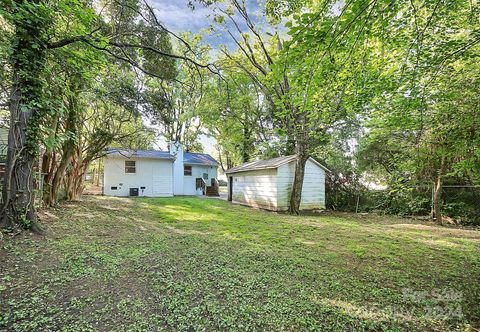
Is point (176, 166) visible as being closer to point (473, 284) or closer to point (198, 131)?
point (198, 131)

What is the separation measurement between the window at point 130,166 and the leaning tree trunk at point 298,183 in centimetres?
1118

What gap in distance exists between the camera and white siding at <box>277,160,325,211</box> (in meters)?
10.8

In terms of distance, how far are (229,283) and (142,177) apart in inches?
577

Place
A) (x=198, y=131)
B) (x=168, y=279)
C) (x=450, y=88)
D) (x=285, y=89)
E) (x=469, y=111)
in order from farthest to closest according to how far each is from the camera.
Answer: (x=198, y=131) → (x=285, y=89) → (x=450, y=88) → (x=469, y=111) → (x=168, y=279)

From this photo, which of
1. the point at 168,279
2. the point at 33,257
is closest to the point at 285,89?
the point at 168,279

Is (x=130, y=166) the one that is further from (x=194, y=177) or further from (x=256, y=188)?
(x=256, y=188)

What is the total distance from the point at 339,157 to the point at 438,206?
4439 mm

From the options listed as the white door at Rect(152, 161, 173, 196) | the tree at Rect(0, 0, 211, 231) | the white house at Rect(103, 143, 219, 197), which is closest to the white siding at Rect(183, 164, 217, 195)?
the white house at Rect(103, 143, 219, 197)

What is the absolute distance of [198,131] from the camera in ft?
77.9

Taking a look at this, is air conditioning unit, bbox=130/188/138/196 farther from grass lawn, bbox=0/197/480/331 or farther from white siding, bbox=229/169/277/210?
grass lawn, bbox=0/197/480/331

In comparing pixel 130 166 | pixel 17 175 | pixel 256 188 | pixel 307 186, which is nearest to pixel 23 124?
pixel 17 175

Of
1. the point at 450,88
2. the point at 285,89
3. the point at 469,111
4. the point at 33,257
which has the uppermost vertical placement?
the point at 285,89

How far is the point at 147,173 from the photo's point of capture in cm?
1593

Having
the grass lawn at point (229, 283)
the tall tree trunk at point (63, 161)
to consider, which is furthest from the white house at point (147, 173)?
the grass lawn at point (229, 283)
